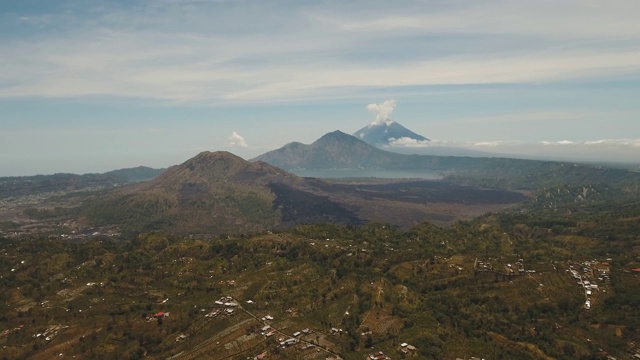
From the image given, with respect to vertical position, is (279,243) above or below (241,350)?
above

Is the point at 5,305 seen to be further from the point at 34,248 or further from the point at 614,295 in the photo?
the point at 614,295

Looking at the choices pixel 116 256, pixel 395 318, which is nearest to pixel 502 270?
pixel 395 318

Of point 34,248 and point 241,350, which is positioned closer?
point 241,350

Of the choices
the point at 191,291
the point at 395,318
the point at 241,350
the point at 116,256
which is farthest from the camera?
the point at 116,256

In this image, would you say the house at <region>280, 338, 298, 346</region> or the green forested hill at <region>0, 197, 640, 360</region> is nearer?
the house at <region>280, 338, 298, 346</region>

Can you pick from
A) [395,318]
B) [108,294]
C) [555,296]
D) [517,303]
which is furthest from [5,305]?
[555,296]

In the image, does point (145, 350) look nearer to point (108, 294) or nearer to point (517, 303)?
point (108, 294)

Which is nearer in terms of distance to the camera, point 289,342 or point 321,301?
point 289,342

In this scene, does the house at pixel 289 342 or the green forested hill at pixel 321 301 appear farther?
the green forested hill at pixel 321 301

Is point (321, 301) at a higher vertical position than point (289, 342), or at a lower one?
higher

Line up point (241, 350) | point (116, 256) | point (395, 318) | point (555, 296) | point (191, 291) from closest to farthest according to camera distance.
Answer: point (241, 350) < point (395, 318) < point (555, 296) < point (191, 291) < point (116, 256)
